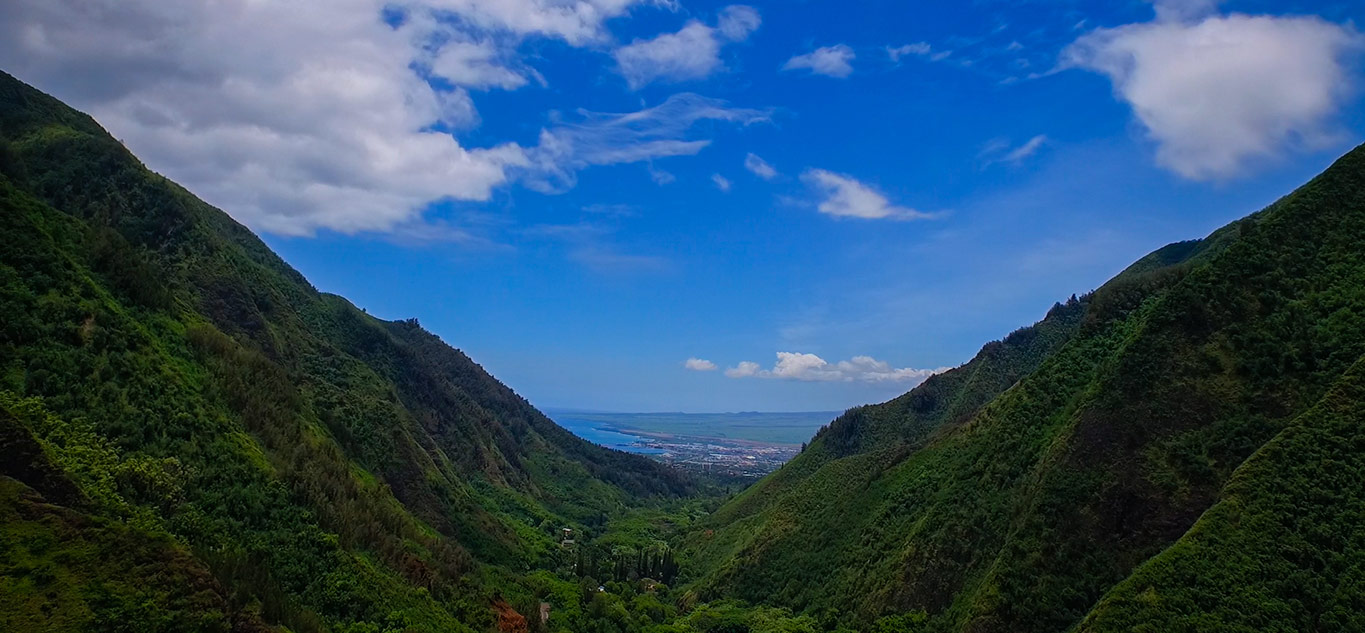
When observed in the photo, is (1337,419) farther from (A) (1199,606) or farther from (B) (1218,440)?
(A) (1199,606)

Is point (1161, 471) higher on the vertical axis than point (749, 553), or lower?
higher

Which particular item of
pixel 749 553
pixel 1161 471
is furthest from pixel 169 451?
pixel 749 553

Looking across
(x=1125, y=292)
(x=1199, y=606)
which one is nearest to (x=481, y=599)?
(x=1199, y=606)

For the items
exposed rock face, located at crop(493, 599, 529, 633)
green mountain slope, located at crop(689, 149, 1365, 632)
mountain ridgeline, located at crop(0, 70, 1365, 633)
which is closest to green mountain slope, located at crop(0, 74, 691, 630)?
mountain ridgeline, located at crop(0, 70, 1365, 633)

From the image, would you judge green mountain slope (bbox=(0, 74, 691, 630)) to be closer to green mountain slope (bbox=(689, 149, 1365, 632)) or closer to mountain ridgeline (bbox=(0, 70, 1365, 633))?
mountain ridgeline (bbox=(0, 70, 1365, 633))

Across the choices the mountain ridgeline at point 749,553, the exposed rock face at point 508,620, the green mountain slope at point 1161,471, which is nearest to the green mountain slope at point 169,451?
the mountain ridgeline at point 749,553

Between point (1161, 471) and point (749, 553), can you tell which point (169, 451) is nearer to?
point (1161, 471)
